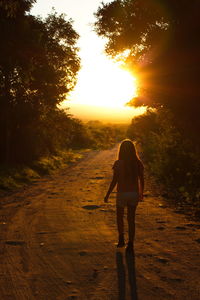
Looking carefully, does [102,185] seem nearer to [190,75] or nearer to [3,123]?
[190,75]

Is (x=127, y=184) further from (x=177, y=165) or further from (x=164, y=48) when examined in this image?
(x=177, y=165)

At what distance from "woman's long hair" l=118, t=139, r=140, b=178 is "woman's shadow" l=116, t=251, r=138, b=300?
146 centimetres

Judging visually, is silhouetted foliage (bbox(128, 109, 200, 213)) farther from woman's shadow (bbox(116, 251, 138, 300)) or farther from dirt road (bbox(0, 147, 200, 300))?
woman's shadow (bbox(116, 251, 138, 300))

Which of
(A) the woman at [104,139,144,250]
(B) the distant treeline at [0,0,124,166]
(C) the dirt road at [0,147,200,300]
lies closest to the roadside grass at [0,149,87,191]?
(B) the distant treeline at [0,0,124,166]

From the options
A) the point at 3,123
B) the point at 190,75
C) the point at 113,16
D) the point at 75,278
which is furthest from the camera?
the point at 3,123

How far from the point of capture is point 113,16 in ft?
57.3

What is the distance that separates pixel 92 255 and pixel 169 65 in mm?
8356

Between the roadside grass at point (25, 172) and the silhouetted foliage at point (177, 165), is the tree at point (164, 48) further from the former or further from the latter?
the roadside grass at point (25, 172)

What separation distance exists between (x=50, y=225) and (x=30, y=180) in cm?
1087

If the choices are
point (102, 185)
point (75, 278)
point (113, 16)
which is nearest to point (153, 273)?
point (75, 278)

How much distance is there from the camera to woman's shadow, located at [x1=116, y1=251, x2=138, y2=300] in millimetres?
5286

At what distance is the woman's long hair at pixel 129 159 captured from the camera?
25.0 feet

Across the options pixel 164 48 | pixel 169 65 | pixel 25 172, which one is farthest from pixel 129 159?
pixel 25 172

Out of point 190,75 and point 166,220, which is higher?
point 190,75
